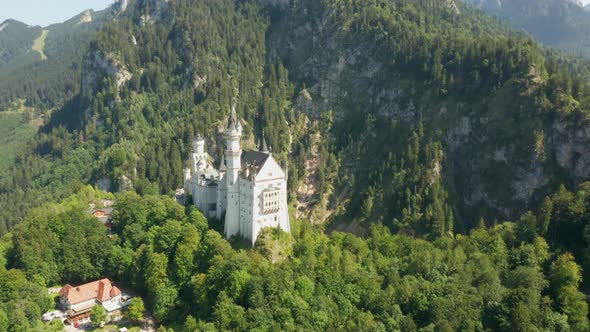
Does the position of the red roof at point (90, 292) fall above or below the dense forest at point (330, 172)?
below

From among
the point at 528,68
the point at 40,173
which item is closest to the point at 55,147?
the point at 40,173

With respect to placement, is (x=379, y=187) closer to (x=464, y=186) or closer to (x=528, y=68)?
(x=464, y=186)

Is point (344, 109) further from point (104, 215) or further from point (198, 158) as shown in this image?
point (104, 215)

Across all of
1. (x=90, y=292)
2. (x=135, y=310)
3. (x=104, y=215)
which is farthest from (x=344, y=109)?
(x=135, y=310)

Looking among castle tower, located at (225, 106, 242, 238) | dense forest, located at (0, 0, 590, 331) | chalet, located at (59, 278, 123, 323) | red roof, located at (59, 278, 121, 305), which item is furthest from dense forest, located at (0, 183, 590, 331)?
red roof, located at (59, 278, 121, 305)

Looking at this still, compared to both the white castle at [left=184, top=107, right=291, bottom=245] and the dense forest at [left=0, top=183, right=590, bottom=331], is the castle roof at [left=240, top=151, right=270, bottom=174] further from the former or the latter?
the dense forest at [left=0, top=183, right=590, bottom=331]

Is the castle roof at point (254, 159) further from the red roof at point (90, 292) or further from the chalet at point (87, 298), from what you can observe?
the chalet at point (87, 298)

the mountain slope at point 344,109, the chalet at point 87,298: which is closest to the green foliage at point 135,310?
the chalet at point 87,298
